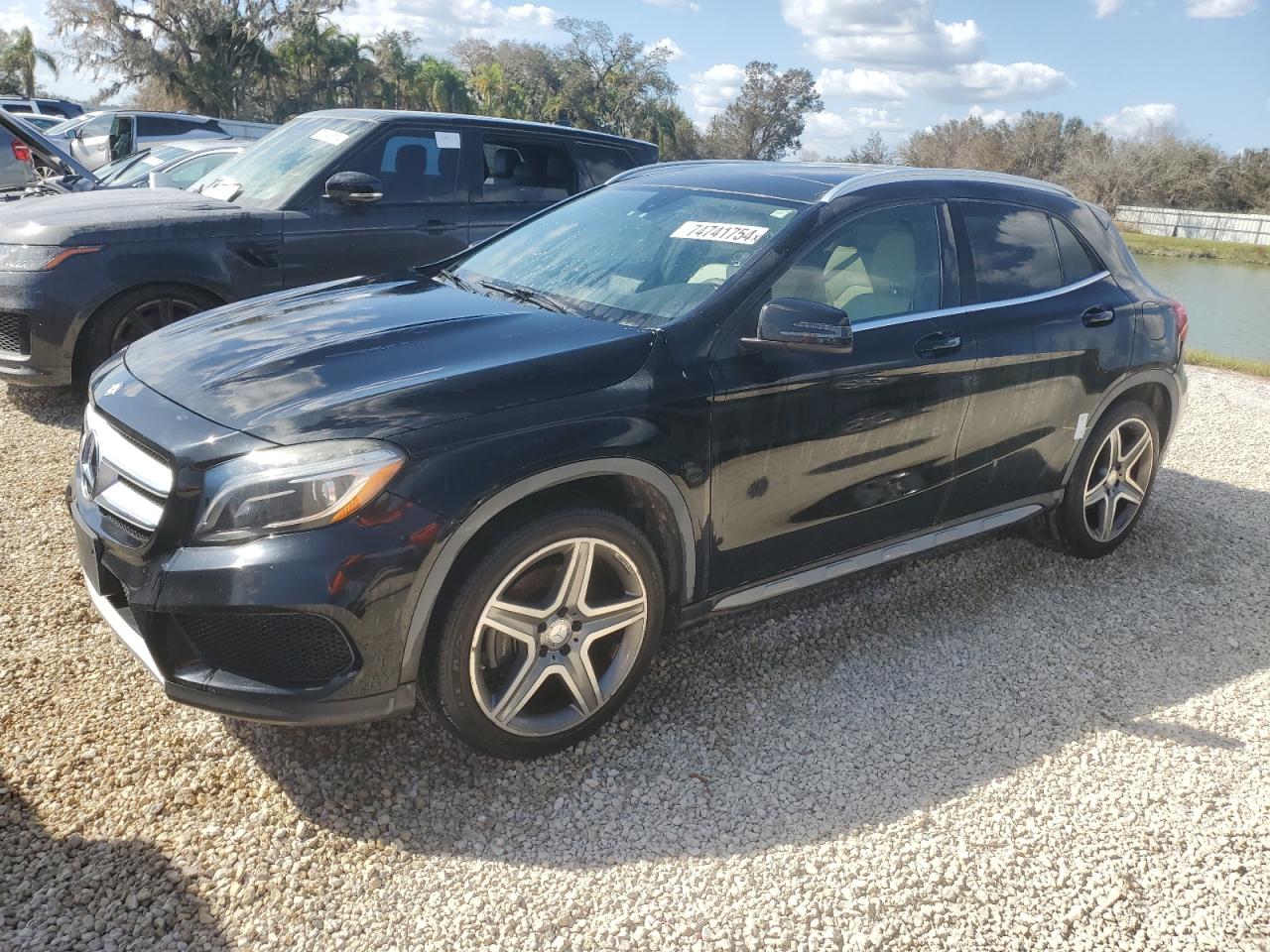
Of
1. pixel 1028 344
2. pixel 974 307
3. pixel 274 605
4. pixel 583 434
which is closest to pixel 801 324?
pixel 583 434

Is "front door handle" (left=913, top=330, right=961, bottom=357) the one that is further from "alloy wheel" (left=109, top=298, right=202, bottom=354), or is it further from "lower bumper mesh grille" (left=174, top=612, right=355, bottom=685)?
"alloy wheel" (left=109, top=298, right=202, bottom=354)

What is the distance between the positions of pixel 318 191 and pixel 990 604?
Result: 4545 millimetres

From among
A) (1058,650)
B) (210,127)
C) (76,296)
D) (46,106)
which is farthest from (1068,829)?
(46,106)

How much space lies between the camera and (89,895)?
2336 millimetres

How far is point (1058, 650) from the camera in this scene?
12.9 feet

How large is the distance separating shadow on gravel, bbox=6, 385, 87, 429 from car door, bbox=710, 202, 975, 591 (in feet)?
14.3

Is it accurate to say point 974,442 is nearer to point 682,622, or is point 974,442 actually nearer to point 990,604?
point 990,604

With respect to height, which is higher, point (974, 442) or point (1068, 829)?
point (974, 442)

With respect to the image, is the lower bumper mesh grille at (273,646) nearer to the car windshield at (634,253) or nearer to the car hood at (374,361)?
the car hood at (374,361)

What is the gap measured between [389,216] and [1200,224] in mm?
54775

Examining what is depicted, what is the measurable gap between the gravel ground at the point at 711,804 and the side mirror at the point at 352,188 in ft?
8.90

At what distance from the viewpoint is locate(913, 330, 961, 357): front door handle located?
3.57 metres

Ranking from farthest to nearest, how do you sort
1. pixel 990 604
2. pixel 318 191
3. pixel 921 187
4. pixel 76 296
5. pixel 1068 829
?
pixel 318 191
pixel 76 296
pixel 990 604
pixel 921 187
pixel 1068 829

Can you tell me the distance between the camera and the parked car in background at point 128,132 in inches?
665
